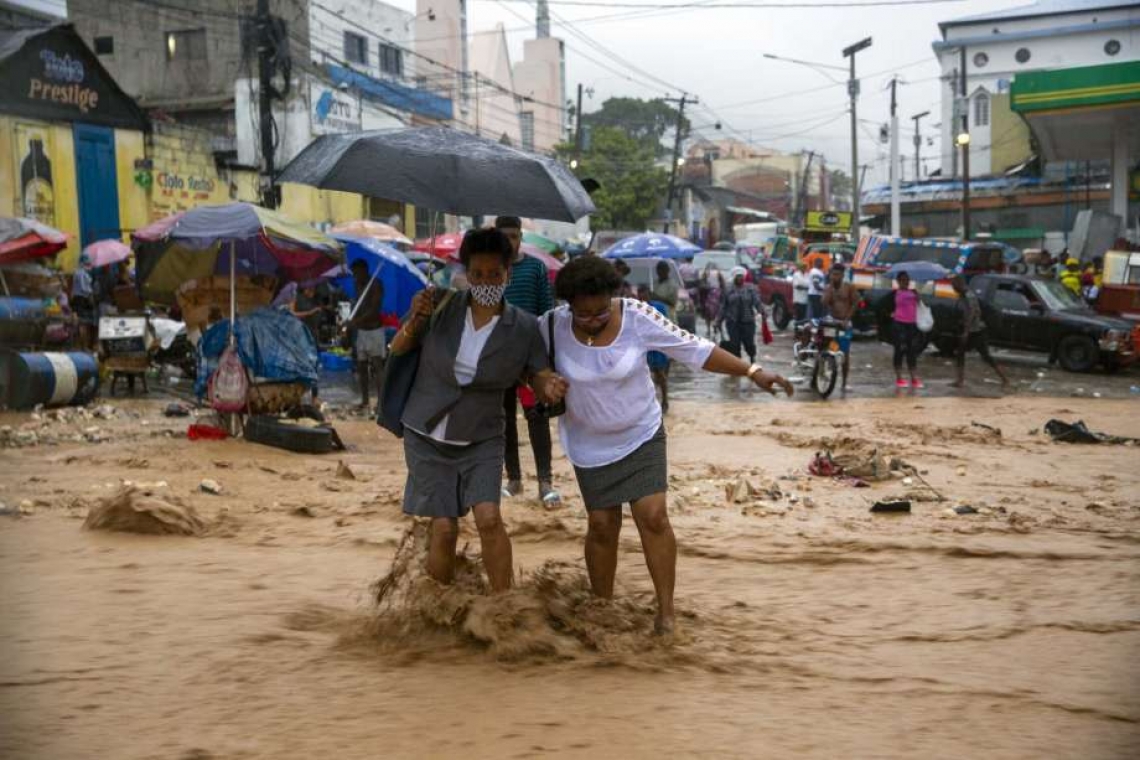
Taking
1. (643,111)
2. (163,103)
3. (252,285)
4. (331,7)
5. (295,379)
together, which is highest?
(643,111)

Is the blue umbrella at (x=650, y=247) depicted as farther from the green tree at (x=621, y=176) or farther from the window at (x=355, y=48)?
the green tree at (x=621, y=176)

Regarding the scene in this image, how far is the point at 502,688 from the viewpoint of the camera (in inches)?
166

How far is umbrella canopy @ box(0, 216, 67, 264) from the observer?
1455 centimetres

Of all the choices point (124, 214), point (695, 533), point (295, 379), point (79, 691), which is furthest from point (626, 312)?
point (124, 214)

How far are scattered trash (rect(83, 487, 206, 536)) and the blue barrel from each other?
662 centimetres

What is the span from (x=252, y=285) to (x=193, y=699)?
8.42 m

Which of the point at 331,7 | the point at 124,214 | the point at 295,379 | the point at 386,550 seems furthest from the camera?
the point at 331,7

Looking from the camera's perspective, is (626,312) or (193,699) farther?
(626,312)

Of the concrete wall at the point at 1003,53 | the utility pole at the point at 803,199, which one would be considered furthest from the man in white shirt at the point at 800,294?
the utility pole at the point at 803,199

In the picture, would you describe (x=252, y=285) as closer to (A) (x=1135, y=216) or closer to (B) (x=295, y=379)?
(B) (x=295, y=379)

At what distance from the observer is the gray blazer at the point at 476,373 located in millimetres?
4656

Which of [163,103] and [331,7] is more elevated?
[331,7]

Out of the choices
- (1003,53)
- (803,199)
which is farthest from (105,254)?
(803,199)

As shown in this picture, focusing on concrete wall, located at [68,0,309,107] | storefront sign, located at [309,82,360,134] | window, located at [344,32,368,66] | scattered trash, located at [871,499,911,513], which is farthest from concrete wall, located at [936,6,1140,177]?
scattered trash, located at [871,499,911,513]
